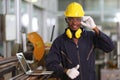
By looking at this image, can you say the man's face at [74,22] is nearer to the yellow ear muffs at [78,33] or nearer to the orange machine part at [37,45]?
the yellow ear muffs at [78,33]

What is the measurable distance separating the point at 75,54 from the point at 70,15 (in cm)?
33

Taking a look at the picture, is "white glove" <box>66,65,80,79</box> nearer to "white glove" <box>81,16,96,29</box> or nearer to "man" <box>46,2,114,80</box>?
"man" <box>46,2,114,80</box>

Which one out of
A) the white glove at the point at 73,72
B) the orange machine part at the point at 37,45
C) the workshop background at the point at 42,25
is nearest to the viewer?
the white glove at the point at 73,72

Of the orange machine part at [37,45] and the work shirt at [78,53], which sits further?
the orange machine part at [37,45]

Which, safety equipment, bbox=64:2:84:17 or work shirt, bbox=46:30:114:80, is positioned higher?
safety equipment, bbox=64:2:84:17

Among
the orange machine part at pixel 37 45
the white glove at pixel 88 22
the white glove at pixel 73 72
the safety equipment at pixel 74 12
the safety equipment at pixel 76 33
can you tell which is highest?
the safety equipment at pixel 74 12

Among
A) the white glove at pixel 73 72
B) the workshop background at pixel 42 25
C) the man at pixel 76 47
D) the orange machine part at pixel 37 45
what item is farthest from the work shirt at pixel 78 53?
the orange machine part at pixel 37 45

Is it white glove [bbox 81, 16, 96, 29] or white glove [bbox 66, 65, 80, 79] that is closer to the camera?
white glove [bbox 66, 65, 80, 79]

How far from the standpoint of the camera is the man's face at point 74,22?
244 centimetres

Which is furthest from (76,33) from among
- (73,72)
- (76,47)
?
(73,72)

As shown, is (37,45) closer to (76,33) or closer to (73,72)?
(76,33)

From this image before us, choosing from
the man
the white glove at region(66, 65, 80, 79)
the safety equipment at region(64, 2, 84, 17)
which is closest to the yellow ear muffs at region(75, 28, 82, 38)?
the man

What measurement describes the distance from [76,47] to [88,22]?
0.24m

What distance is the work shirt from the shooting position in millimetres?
2514
